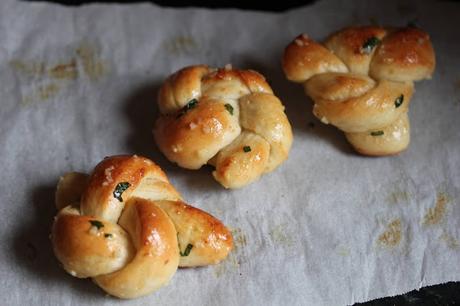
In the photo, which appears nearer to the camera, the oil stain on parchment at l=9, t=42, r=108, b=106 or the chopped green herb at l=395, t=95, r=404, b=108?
the chopped green herb at l=395, t=95, r=404, b=108

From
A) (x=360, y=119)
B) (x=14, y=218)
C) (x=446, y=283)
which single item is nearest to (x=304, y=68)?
(x=360, y=119)

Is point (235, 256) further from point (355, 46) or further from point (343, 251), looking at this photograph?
point (355, 46)

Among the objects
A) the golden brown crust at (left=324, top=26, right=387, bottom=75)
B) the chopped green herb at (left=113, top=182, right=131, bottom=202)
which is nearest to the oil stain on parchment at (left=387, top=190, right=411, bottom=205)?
the golden brown crust at (left=324, top=26, right=387, bottom=75)

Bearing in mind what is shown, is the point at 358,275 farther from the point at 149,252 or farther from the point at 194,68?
the point at 194,68

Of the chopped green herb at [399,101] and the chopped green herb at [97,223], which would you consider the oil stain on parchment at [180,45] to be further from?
the chopped green herb at [97,223]

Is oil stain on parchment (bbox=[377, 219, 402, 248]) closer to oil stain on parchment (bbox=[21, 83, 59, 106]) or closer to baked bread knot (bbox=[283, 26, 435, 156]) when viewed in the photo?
baked bread knot (bbox=[283, 26, 435, 156])

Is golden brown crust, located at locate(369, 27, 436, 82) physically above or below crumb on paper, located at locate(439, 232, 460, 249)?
above
